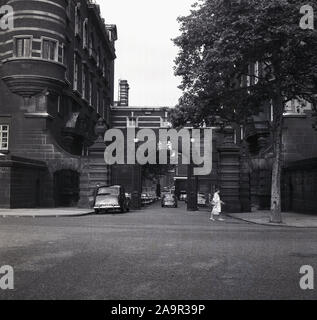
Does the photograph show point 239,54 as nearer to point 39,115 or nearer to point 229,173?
point 229,173

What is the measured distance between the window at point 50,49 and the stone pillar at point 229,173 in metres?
13.8

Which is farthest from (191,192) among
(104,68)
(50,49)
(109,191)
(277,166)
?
(104,68)

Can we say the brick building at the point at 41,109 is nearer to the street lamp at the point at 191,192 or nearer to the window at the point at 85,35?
the window at the point at 85,35

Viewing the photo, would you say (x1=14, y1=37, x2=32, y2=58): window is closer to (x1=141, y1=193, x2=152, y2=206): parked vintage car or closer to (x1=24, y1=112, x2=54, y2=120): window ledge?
(x1=24, y1=112, x2=54, y2=120): window ledge

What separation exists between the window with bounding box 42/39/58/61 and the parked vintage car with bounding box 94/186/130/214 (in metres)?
10.5

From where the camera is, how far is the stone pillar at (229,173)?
1271 inches

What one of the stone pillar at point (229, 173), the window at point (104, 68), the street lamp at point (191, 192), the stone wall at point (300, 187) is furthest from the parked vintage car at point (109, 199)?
the window at point (104, 68)

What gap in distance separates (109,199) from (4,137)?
10508 mm

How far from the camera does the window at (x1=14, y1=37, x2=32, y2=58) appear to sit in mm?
31797

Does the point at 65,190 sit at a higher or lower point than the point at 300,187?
lower

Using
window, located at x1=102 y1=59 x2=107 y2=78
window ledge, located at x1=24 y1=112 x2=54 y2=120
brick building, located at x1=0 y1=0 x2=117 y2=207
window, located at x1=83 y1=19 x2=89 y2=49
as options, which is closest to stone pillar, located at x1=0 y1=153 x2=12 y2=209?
brick building, located at x1=0 y1=0 x2=117 y2=207

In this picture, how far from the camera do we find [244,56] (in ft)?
70.7

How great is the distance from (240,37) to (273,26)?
1.54 meters
